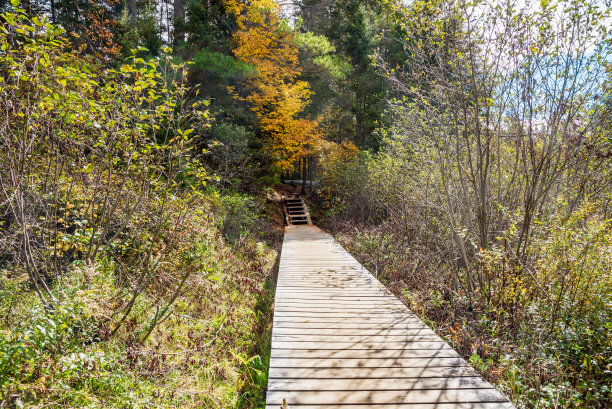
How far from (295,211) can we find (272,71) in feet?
19.8

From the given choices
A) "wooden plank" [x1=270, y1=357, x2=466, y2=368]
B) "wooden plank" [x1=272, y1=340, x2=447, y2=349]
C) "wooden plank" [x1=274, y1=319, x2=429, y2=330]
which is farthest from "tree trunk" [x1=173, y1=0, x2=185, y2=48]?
"wooden plank" [x1=270, y1=357, x2=466, y2=368]

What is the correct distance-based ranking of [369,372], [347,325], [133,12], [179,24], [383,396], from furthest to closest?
[133,12], [179,24], [347,325], [369,372], [383,396]

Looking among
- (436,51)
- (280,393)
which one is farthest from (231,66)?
(280,393)

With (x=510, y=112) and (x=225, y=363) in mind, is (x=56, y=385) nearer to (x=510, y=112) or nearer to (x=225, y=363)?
(x=225, y=363)

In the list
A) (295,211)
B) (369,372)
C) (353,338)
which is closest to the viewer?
(369,372)

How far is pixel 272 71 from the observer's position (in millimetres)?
13195

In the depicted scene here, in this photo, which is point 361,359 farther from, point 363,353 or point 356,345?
point 356,345

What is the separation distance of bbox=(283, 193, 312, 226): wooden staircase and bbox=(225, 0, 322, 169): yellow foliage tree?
208 cm

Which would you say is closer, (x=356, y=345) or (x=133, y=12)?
(x=356, y=345)

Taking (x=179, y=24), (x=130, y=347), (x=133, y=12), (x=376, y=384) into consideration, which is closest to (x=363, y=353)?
(x=376, y=384)

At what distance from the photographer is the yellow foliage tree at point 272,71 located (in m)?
13.1

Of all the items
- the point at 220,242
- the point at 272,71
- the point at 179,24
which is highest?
the point at 179,24

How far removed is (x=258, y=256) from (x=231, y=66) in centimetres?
717

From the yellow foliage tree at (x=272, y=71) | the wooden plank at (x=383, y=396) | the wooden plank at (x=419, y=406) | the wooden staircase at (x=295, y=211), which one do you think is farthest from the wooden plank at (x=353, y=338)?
the yellow foliage tree at (x=272, y=71)
